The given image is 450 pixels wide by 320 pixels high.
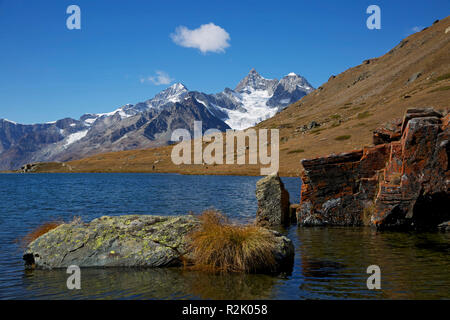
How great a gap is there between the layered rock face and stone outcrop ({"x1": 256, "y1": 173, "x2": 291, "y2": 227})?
1.54m

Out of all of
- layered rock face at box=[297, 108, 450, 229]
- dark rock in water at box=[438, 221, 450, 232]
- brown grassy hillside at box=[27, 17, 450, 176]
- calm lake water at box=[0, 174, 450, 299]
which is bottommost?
calm lake water at box=[0, 174, 450, 299]

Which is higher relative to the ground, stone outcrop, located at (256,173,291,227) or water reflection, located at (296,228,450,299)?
stone outcrop, located at (256,173,291,227)

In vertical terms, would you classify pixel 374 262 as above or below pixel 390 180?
below

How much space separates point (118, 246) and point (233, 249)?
190 inches

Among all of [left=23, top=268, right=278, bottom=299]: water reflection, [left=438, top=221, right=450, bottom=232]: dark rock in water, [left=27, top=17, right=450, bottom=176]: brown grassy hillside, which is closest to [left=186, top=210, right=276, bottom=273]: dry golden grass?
[left=23, top=268, right=278, bottom=299]: water reflection

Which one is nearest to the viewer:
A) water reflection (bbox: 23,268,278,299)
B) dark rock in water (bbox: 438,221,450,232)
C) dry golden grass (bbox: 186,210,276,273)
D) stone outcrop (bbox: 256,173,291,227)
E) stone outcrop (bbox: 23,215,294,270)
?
water reflection (bbox: 23,268,278,299)

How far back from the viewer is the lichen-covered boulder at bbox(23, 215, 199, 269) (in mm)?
14320

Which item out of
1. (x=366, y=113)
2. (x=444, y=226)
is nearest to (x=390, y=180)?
(x=444, y=226)

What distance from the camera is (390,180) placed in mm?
22734

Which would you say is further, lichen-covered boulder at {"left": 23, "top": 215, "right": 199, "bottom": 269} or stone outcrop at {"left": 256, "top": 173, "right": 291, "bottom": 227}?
stone outcrop at {"left": 256, "top": 173, "right": 291, "bottom": 227}

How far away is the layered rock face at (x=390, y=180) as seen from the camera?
854 inches

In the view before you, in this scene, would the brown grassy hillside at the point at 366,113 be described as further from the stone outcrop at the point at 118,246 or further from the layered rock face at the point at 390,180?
the stone outcrop at the point at 118,246

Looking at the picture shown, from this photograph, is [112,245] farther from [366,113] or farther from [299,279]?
[366,113]

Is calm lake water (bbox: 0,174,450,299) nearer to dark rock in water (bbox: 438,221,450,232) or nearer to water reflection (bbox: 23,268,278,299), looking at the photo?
water reflection (bbox: 23,268,278,299)
